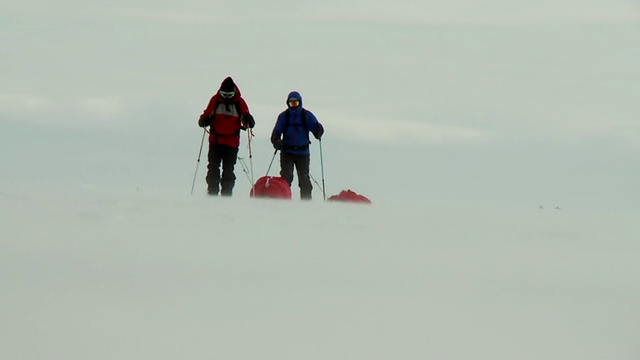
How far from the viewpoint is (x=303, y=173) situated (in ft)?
56.6

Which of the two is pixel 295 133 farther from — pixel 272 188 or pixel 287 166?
pixel 272 188

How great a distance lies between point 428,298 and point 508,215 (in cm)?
638

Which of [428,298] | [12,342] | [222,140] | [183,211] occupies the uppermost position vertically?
[222,140]

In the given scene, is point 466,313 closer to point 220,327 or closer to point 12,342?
point 220,327

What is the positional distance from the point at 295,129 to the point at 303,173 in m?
0.62

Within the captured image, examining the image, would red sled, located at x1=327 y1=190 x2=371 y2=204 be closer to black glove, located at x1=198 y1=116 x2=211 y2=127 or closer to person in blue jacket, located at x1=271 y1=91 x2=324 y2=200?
person in blue jacket, located at x1=271 y1=91 x2=324 y2=200

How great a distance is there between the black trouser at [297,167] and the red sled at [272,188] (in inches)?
36.8

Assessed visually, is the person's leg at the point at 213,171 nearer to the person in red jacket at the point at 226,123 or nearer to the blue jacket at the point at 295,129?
the person in red jacket at the point at 226,123

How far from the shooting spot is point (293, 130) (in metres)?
17.0

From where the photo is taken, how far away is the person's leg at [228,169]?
1656cm

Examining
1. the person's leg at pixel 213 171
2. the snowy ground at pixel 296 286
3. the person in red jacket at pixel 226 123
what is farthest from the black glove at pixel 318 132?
the snowy ground at pixel 296 286

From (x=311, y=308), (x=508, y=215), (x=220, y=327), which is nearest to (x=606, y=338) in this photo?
(x=311, y=308)

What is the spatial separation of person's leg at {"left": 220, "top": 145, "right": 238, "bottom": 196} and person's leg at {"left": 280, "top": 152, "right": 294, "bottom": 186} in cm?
74

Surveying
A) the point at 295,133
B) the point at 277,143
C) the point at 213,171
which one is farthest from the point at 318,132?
the point at 213,171
